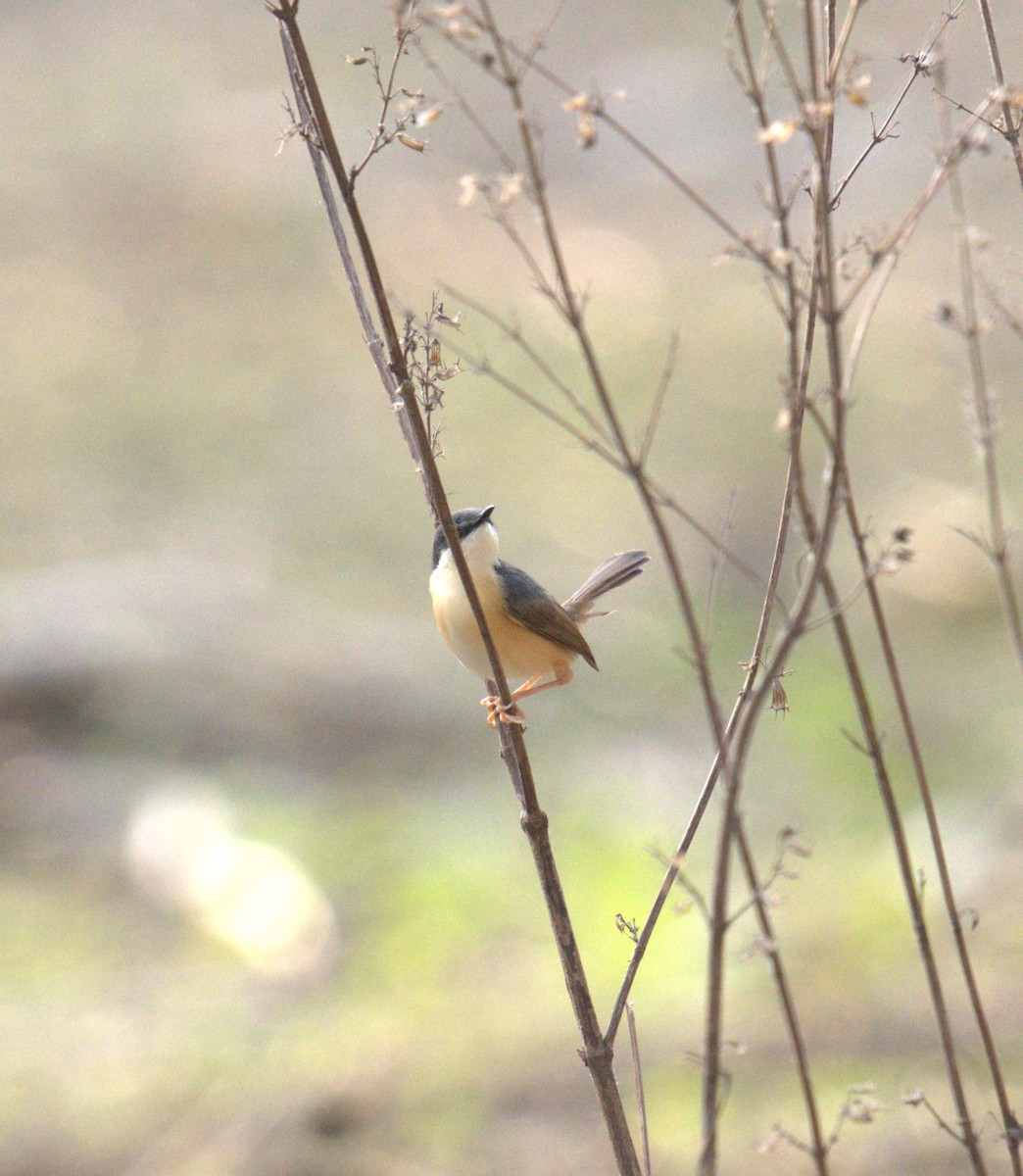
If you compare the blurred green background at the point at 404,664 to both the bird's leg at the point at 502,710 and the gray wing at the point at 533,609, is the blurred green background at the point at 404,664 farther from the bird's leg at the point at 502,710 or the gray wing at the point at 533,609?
the gray wing at the point at 533,609

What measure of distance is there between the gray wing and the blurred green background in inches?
40.9

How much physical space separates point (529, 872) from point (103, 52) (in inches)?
612

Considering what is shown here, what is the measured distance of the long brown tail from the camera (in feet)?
13.2

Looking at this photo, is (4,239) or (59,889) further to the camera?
(4,239)

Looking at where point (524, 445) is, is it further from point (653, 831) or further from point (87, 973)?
point (87, 973)

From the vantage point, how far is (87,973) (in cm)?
753

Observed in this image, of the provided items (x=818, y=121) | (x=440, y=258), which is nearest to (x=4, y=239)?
(x=440, y=258)

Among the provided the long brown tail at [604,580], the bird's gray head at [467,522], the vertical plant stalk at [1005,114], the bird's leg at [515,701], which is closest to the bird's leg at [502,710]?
the bird's leg at [515,701]

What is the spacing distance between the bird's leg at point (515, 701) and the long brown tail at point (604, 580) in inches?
9.3

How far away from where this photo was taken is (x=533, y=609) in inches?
154

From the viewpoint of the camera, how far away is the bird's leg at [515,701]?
2.48 meters

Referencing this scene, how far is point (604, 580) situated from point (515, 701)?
49 cm

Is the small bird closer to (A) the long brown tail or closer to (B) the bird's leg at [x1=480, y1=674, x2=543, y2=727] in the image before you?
(A) the long brown tail

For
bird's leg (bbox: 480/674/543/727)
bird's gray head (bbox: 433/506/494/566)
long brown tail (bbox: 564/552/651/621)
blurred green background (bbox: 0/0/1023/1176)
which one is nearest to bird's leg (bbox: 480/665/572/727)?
bird's leg (bbox: 480/674/543/727)
